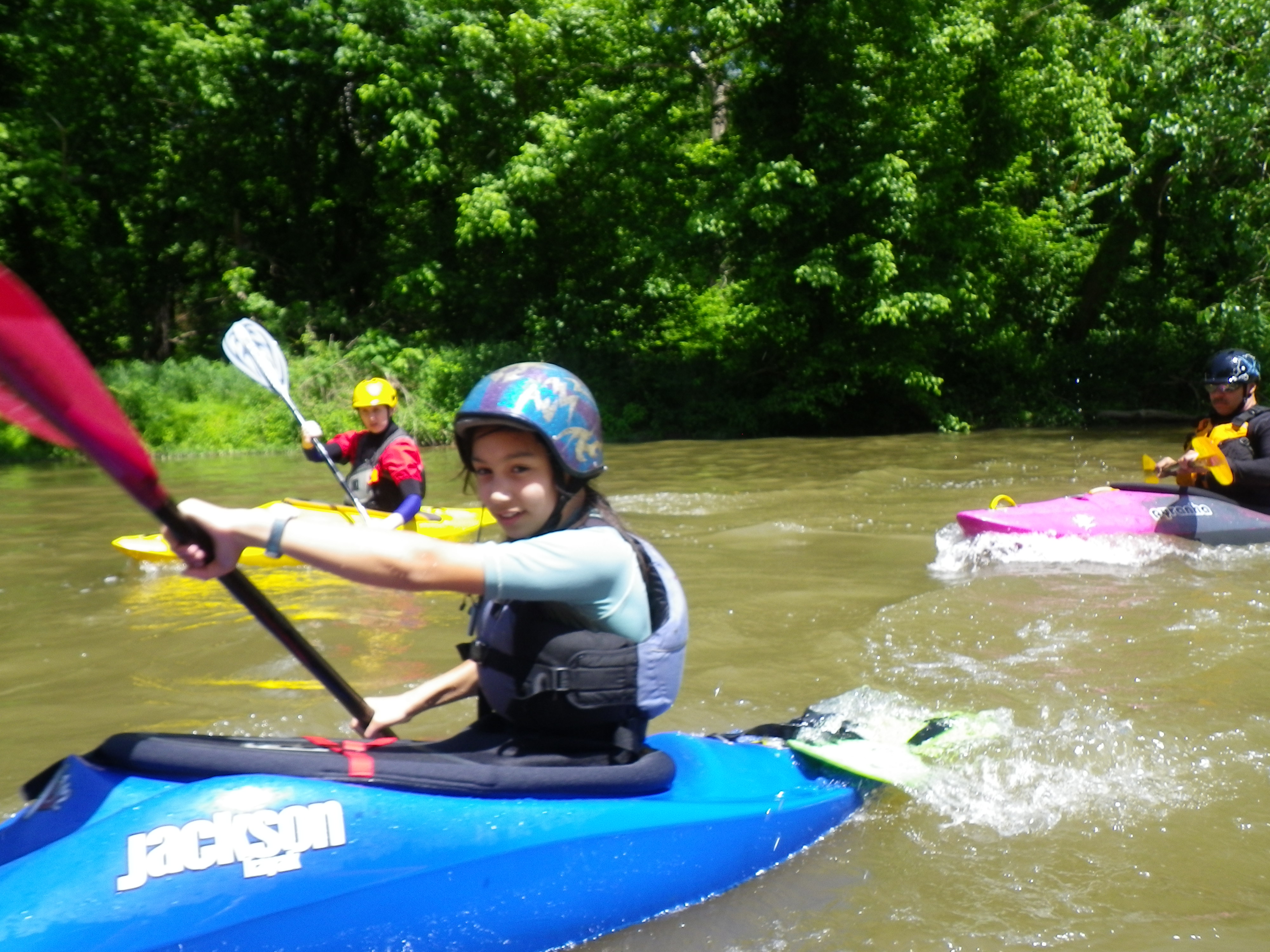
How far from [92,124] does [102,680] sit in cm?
1746

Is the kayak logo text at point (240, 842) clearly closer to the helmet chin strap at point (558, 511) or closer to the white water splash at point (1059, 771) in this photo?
the helmet chin strap at point (558, 511)

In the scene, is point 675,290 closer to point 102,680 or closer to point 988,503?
point 988,503

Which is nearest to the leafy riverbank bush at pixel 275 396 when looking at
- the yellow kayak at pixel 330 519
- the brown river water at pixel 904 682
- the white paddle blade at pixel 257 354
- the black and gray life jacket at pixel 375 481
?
the brown river water at pixel 904 682

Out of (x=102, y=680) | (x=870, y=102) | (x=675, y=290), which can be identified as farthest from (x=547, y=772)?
(x=675, y=290)

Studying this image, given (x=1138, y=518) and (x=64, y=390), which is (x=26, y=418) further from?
(x=1138, y=518)

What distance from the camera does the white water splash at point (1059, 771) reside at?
3.38m

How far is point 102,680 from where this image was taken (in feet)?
16.0

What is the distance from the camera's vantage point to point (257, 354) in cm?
662

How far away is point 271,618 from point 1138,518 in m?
6.04

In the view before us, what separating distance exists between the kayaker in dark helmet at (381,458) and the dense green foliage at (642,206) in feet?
31.6

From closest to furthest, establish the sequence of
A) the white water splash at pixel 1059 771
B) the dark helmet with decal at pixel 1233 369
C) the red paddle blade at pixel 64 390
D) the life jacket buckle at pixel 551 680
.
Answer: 1. the red paddle blade at pixel 64 390
2. the life jacket buckle at pixel 551 680
3. the white water splash at pixel 1059 771
4. the dark helmet with decal at pixel 1233 369

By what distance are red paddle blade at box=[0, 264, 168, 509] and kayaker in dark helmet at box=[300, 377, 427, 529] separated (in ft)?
16.4

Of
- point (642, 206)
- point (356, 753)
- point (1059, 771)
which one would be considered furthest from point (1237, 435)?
point (642, 206)

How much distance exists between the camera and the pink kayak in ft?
22.9
